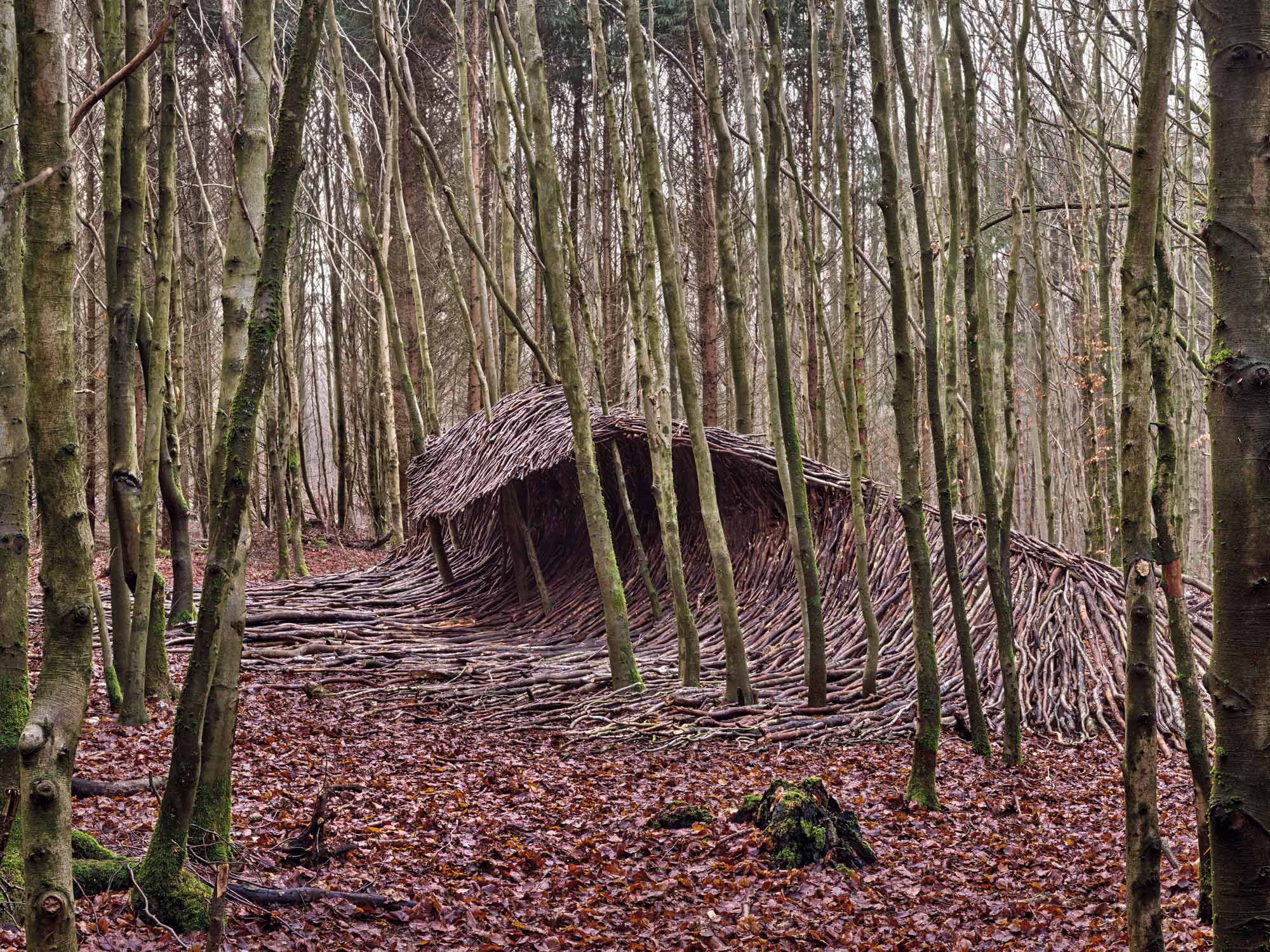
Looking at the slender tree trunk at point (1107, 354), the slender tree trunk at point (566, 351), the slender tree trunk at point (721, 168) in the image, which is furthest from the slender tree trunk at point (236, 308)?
the slender tree trunk at point (1107, 354)

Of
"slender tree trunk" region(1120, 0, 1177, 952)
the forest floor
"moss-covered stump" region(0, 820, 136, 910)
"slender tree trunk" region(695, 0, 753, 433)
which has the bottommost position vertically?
the forest floor

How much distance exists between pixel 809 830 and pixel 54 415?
127 inches

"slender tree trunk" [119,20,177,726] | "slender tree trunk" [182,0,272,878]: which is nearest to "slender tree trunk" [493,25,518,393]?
"slender tree trunk" [119,20,177,726]

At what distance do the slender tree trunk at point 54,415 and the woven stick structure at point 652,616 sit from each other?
4.15 meters

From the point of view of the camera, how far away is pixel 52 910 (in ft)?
6.39

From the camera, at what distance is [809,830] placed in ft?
13.7

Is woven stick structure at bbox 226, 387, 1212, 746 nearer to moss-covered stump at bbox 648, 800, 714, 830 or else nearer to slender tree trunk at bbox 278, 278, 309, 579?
moss-covered stump at bbox 648, 800, 714, 830

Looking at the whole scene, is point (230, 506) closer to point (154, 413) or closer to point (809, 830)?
point (154, 413)

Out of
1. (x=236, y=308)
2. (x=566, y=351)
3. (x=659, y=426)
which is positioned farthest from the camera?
(x=659, y=426)

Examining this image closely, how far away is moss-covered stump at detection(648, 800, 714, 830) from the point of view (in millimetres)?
4555

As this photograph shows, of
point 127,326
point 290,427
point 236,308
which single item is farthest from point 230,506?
point 290,427

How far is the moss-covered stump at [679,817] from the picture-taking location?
4.55 meters

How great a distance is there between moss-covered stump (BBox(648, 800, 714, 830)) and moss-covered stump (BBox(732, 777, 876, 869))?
0.29 m

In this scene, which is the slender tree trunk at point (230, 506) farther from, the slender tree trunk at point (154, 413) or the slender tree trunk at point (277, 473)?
the slender tree trunk at point (277, 473)
